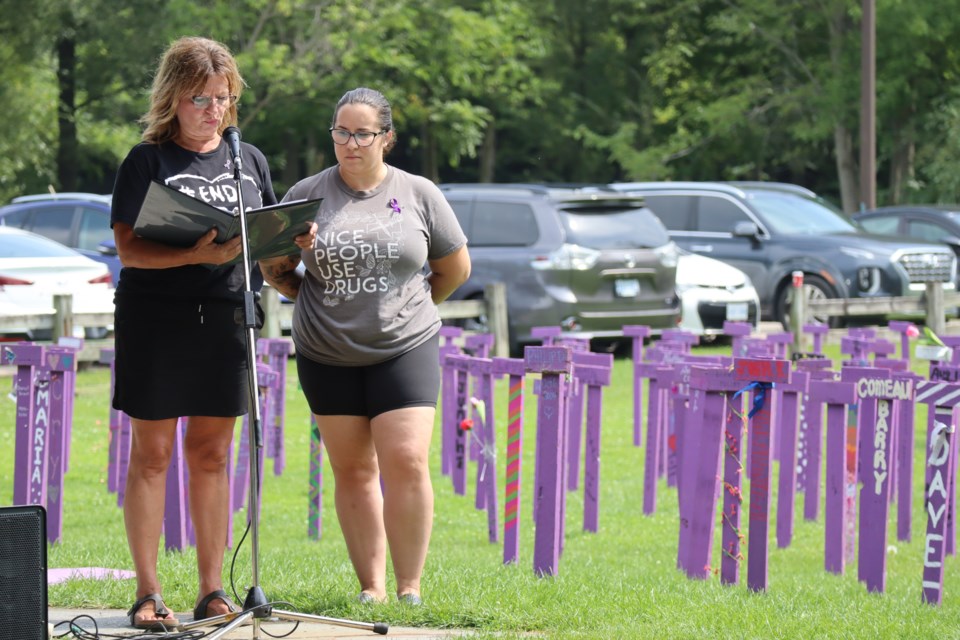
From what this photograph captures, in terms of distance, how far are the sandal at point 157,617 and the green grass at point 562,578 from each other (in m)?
0.44

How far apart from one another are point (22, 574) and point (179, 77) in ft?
6.05

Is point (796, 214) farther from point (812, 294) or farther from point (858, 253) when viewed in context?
point (812, 294)

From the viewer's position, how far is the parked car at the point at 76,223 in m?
19.1

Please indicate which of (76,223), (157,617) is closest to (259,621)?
(157,617)

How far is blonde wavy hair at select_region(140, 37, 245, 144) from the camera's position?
544 cm

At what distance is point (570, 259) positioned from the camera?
56.1ft

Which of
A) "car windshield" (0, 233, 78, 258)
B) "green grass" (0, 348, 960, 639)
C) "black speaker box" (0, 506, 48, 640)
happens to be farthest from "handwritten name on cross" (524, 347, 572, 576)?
"car windshield" (0, 233, 78, 258)

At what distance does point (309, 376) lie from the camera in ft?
19.0

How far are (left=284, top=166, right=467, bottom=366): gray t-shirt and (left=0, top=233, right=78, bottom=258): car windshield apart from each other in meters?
12.1

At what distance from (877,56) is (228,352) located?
32.9m

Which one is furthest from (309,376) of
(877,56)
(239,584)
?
(877,56)

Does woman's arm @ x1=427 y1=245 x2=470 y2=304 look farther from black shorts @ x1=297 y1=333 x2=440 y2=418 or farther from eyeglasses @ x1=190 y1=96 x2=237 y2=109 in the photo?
eyeglasses @ x1=190 y1=96 x2=237 y2=109

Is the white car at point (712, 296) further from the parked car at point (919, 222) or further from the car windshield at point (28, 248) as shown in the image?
the car windshield at point (28, 248)

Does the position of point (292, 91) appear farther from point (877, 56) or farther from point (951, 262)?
point (951, 262)
